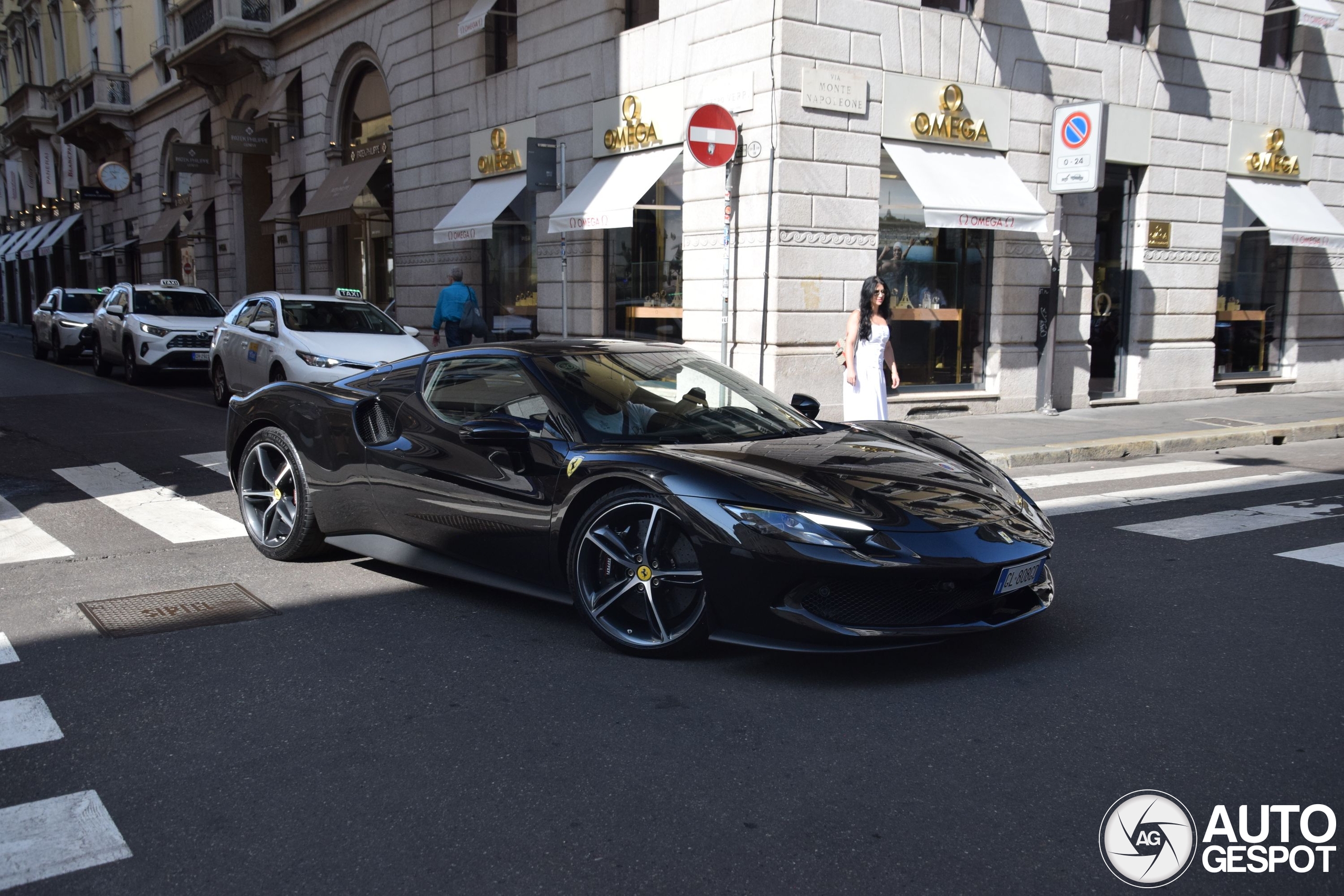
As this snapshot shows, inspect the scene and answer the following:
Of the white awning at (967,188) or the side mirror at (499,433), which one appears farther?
the white awning at (967,188)

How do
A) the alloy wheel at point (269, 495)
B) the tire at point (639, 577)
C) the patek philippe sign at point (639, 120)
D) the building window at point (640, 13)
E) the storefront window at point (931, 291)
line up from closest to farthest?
the tire at point (639, 577) < the alloy wheel at point (269, 495) < the storefront window at point (931, 291) < the patek philippe sign at point (639, 120) < the building window at point (640, 13)

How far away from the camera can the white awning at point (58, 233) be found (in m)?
45.9

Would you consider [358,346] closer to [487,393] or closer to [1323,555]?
[487,393]

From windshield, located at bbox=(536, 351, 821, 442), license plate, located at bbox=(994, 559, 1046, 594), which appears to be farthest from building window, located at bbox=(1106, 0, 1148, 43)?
license plate, located at bbox=(994, 559, 1046, 594)

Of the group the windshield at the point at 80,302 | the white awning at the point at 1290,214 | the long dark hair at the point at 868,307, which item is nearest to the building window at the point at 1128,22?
the white awning at the point at 1290,214

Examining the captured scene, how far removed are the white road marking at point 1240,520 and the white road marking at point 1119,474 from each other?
1.60 metres

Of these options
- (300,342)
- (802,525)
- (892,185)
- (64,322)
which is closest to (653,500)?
(802,525)

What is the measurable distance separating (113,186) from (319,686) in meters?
38.5

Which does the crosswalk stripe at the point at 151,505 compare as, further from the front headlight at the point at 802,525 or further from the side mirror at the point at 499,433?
the front headlight at the point at 802,525

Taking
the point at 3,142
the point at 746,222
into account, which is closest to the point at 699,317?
the point at 746,222

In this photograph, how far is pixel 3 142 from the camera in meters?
56.8

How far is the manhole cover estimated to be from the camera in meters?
13.0

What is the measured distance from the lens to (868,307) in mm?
9352

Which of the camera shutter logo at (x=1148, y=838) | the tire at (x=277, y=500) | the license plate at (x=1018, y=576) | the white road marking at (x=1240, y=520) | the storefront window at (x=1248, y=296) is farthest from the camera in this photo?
the storefront window at (x=1248, y=296)
